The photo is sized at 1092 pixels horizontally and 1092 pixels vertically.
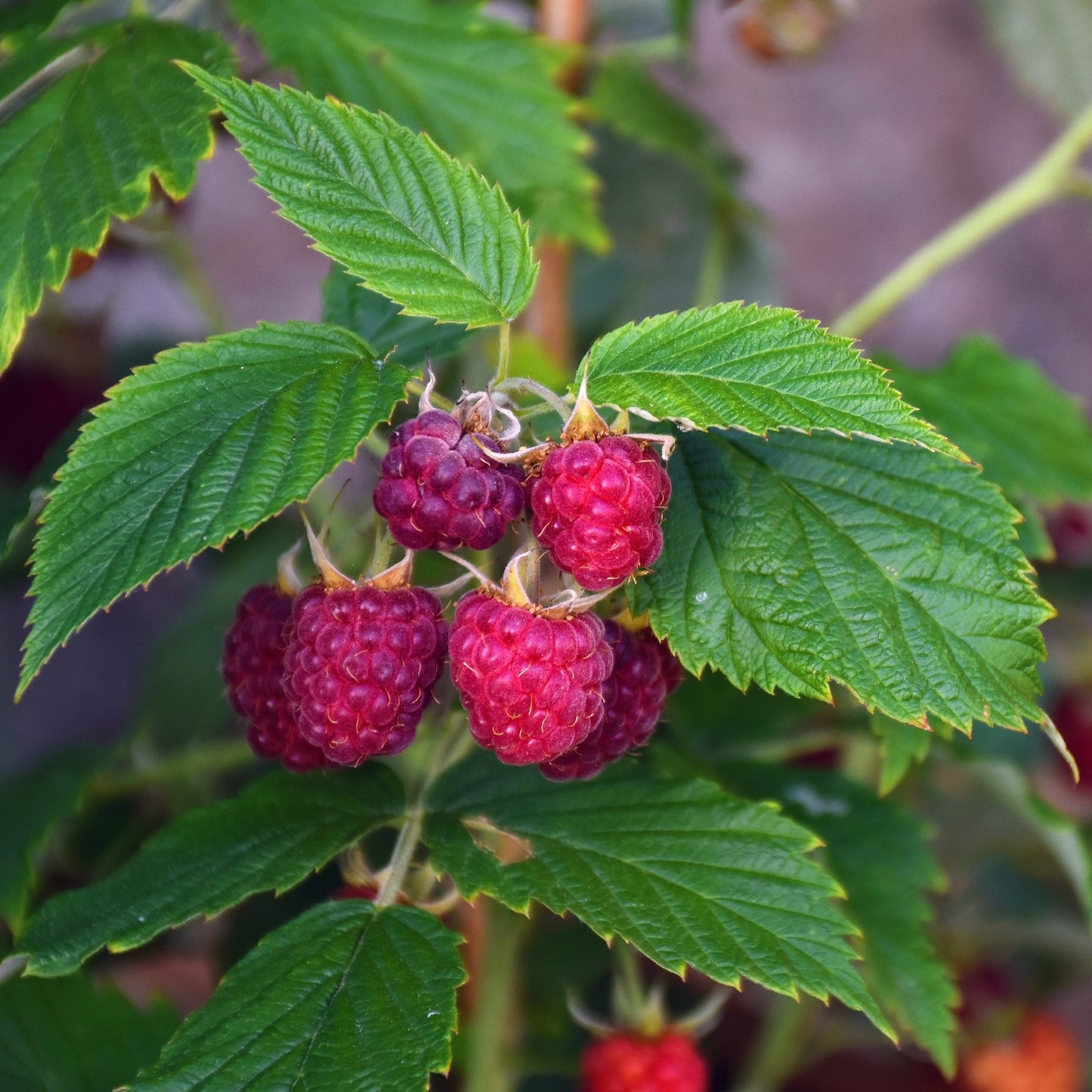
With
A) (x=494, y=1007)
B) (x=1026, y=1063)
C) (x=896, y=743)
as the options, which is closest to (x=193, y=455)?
(x=896, y=743)

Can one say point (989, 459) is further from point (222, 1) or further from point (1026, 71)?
point (222, 1)

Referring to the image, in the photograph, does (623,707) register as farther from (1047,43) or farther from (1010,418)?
(1047,43)

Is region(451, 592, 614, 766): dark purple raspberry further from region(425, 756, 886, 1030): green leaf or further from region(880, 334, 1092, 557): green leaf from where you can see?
region(880, 334, 1092, 557): green leaf

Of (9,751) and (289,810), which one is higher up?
(289,810)

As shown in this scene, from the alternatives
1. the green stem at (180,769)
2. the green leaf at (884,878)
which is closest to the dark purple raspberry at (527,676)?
the green leaf at (884,878)

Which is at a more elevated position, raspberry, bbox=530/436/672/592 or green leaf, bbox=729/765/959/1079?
raspberry, bbox=530/436/672/592

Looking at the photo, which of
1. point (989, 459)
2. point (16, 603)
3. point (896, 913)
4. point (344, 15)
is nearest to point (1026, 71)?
point (989, 459)

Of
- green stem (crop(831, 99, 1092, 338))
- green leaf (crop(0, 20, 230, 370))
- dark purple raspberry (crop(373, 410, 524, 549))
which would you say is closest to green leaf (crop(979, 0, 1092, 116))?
green stem (crop(831, 99, 1092, 338))
